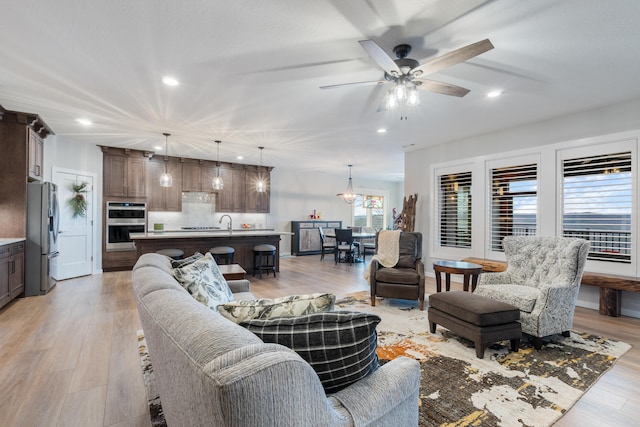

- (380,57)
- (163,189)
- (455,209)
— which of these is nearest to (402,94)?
(380,57)

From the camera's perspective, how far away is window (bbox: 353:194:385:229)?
11219 mm

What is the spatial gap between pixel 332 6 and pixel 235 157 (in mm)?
5758

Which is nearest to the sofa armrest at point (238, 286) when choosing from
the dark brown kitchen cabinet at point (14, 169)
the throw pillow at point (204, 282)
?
the throw pillow at point (204, 282)

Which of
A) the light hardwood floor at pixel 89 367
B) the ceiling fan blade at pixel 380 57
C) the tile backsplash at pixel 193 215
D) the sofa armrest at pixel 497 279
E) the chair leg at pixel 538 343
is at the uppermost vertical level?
the ceiling fan blade at pixel 380 57

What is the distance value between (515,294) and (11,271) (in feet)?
19.7

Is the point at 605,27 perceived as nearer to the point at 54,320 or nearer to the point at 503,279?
the point at 503,279

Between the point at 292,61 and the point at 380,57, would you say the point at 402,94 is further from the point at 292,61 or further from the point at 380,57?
the point at 292,61

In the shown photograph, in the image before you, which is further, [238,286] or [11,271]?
[11,271]

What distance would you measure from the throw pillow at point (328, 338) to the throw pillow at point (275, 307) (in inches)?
4.7

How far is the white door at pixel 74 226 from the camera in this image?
219 inches

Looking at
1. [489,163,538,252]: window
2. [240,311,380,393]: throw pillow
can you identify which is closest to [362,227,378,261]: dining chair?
[489,163,538,252]: window

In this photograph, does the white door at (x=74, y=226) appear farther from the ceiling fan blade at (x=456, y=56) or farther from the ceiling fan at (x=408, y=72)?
the ceiling fan blade at (x=456, y=56)

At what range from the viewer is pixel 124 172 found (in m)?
6.54

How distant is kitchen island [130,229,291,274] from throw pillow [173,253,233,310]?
3.59 metres
